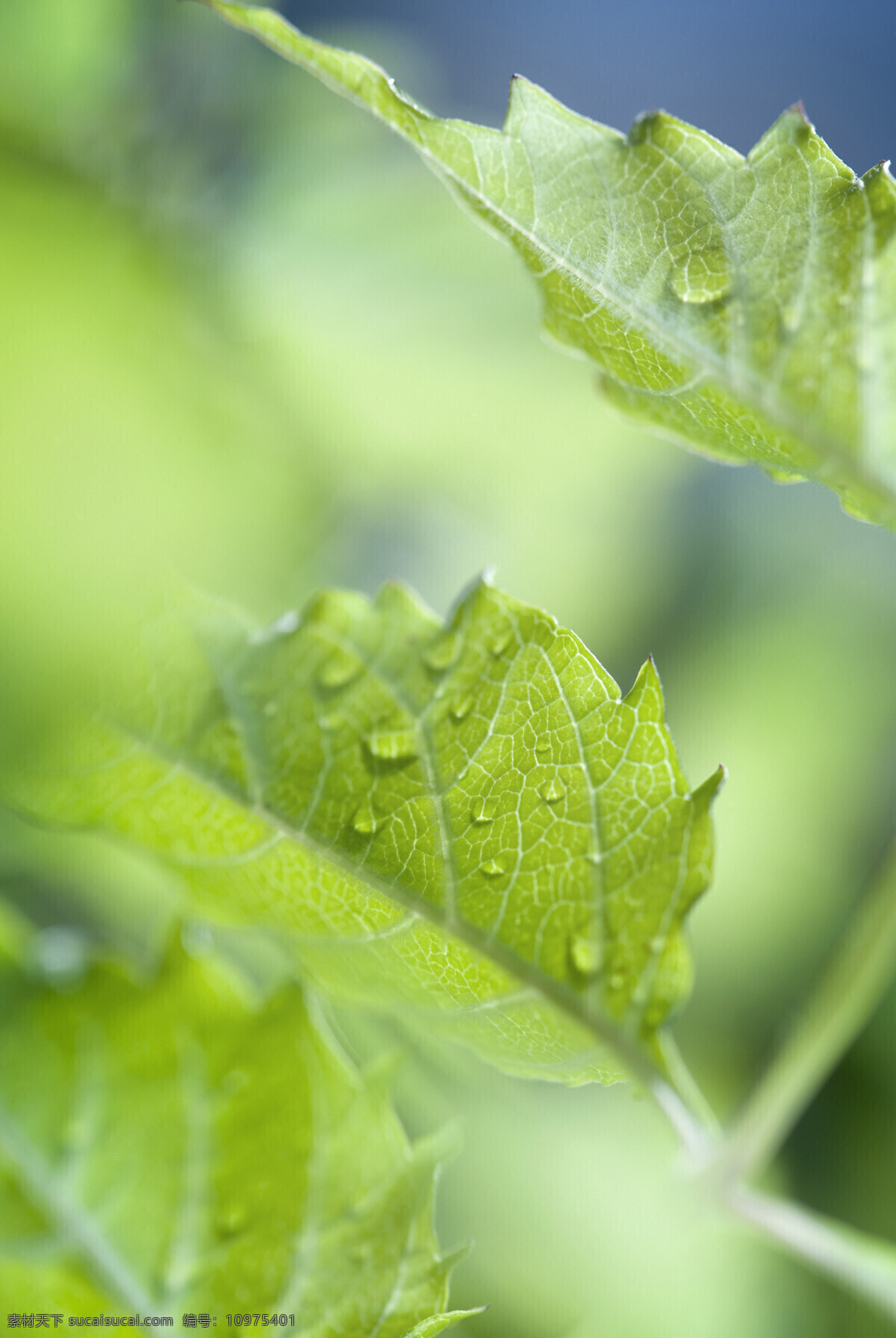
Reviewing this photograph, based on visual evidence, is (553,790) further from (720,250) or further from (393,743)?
(720,250)

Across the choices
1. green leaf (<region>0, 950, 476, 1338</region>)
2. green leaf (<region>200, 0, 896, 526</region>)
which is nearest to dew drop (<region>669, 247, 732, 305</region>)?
green leaf (<region>200, 0, 896, 526</region>)

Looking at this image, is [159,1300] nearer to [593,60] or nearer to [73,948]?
[73,948]

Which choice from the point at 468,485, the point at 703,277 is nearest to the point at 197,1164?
the point at 703,277

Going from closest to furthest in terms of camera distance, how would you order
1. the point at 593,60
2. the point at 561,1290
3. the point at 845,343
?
the point at 845,343 < the point at 561,1290 < the point at 593,60

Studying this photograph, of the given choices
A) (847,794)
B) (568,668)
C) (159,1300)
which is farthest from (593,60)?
(159,1300)

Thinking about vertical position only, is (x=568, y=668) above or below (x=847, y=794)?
below

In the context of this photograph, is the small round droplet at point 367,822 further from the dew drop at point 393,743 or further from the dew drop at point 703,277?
the dew drop at point 703,277
